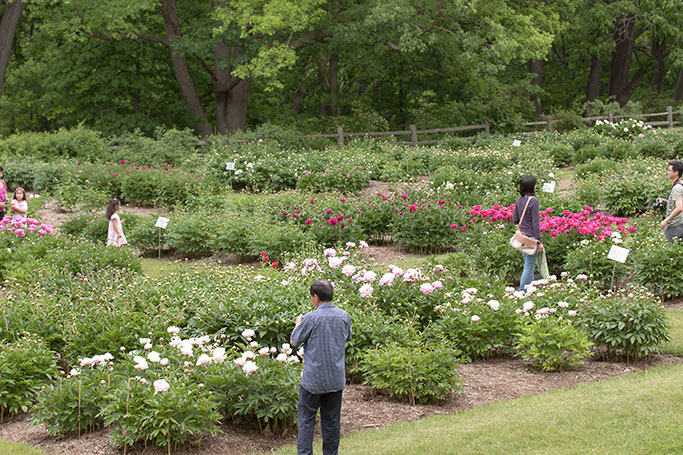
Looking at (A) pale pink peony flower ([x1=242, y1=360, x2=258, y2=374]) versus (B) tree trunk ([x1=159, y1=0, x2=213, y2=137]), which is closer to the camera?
(A) pale pink peony flower ([x1=242, y1=360, x2=258, y2=374])

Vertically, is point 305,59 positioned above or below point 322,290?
above

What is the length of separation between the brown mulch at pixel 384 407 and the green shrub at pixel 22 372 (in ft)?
0.55

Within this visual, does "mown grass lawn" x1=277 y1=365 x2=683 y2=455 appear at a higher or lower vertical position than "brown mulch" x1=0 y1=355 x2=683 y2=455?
higher

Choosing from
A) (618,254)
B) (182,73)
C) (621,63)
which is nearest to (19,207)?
(618,254)

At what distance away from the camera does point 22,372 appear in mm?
6371

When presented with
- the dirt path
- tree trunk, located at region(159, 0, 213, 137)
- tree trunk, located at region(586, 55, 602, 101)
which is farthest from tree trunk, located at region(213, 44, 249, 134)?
tree trunk, located at region(586, 55, 602, 101)

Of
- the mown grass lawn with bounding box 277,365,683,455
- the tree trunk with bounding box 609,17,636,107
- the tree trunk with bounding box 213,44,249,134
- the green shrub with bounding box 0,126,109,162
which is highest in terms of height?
the tree trunk with bounding box 609,17,636,107

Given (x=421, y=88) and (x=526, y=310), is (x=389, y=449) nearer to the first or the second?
(x=526, y=310)

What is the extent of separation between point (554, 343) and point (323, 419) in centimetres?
268

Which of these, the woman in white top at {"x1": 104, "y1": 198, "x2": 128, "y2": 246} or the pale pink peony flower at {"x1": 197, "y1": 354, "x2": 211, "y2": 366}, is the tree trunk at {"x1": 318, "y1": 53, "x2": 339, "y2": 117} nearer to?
the woman in white top at {"x1": 104, "y1": 198, "x2": 128, "y2": 246}

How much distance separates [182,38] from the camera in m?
24.9

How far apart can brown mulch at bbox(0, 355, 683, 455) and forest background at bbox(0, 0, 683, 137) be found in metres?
16.7

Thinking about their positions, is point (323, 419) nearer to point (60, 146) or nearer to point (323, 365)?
point (323, 365)

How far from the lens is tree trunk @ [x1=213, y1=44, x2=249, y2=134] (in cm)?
2645
